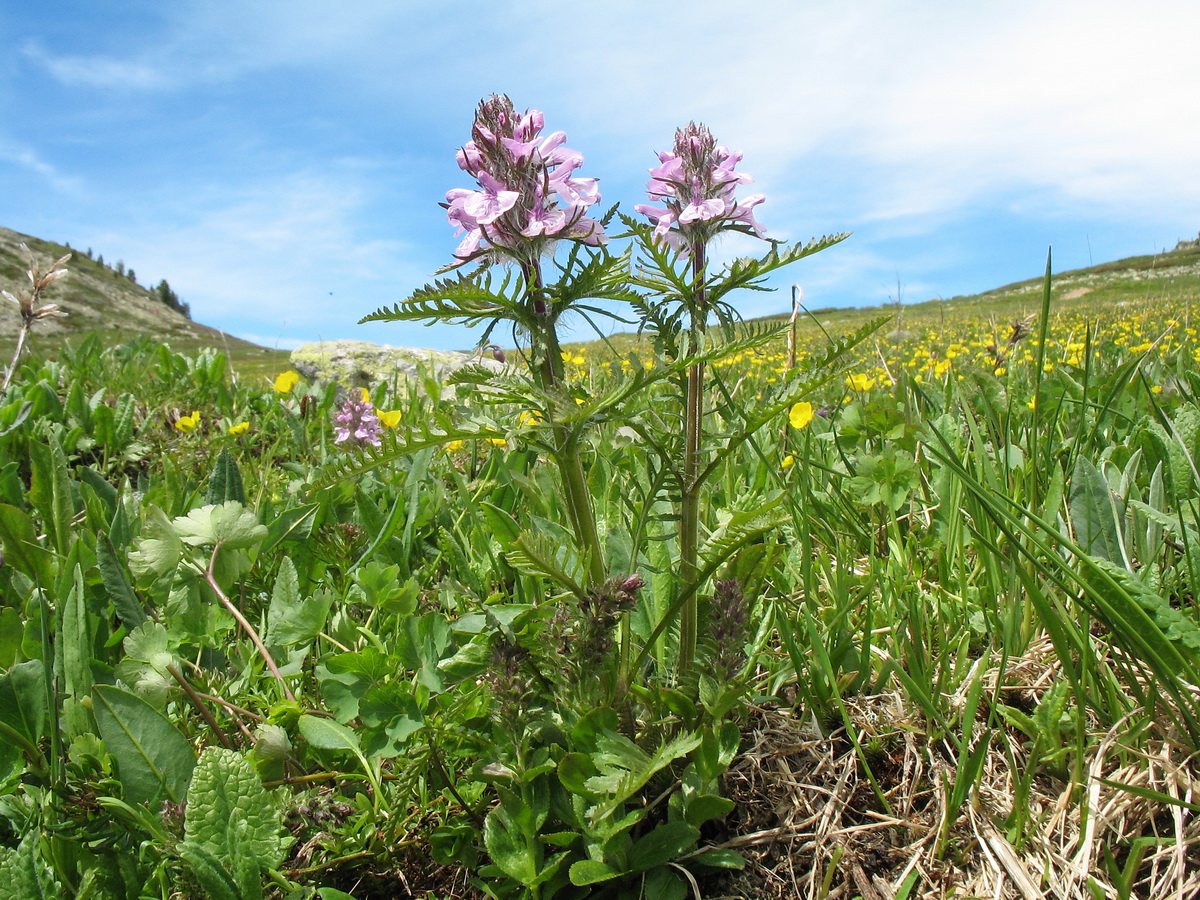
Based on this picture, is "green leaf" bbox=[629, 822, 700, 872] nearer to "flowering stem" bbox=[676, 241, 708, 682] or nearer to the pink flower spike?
"flowering stem" bbox=[676, 241, 708, 682]

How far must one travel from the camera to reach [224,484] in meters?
2.82

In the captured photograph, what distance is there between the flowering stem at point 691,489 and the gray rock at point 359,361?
768 cm

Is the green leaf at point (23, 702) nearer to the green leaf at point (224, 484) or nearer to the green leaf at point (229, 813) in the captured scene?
the green leaf at point (229, 813)

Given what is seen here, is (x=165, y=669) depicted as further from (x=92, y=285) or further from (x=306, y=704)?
(x=92, y=285)

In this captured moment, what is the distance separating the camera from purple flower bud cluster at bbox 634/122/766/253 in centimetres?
167

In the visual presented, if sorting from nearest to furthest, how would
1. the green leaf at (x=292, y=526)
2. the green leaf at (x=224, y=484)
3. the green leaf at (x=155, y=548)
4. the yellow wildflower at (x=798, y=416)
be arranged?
the green leaf at (x=155, y=548) → the green leaf at (x=292, y=526) → the green leaf at (x=224, y=484) → the yellow wildflower at (x=798, y=416)

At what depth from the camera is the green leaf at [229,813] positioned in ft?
4.69

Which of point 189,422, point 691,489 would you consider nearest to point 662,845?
point 691,489

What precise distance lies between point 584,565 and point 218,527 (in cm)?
129

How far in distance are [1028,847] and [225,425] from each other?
15.1 feet

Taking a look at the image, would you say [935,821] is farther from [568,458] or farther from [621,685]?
[568,458]

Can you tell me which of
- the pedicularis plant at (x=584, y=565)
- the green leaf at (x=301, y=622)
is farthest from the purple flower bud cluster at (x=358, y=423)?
the pedicularis plant at (x=584, y=565)

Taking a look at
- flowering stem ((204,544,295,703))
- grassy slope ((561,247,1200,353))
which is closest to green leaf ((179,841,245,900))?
flowering stem ((204,544,295,703))

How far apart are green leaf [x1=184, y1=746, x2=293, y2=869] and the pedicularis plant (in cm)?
34
